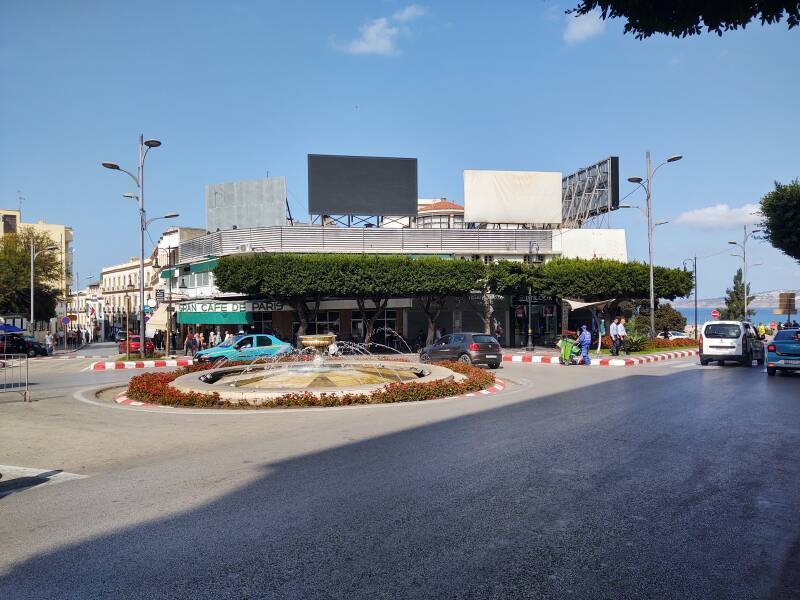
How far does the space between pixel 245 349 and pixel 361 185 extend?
20.8 metres

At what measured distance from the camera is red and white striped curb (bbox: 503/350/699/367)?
27938mm

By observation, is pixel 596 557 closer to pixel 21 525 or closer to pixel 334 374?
pixel 21 525

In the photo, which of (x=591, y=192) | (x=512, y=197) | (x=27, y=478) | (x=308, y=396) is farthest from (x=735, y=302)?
(x=27, y=478)

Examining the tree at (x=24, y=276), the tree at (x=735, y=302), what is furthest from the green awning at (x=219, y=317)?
the tree at (x=735, y=302)

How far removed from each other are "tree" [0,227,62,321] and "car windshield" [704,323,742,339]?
5056cm

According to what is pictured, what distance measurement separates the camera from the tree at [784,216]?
29.1m

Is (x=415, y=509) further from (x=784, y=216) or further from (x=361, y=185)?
(x=361, y=185)

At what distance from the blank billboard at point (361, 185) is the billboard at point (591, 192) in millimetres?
16277

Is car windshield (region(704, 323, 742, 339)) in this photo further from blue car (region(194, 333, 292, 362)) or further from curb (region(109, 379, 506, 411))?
blue car (region(194, 333, 292, 362))

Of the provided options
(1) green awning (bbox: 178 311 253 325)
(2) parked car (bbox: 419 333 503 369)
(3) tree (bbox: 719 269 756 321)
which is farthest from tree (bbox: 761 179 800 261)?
(3) tree (bbox: 719 269 756 321)

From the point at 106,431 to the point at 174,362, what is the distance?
20.1 metres

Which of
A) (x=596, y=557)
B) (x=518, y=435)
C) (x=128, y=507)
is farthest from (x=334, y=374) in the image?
(x=596, y=557)

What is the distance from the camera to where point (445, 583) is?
14.8ft

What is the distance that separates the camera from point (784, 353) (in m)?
19.9
